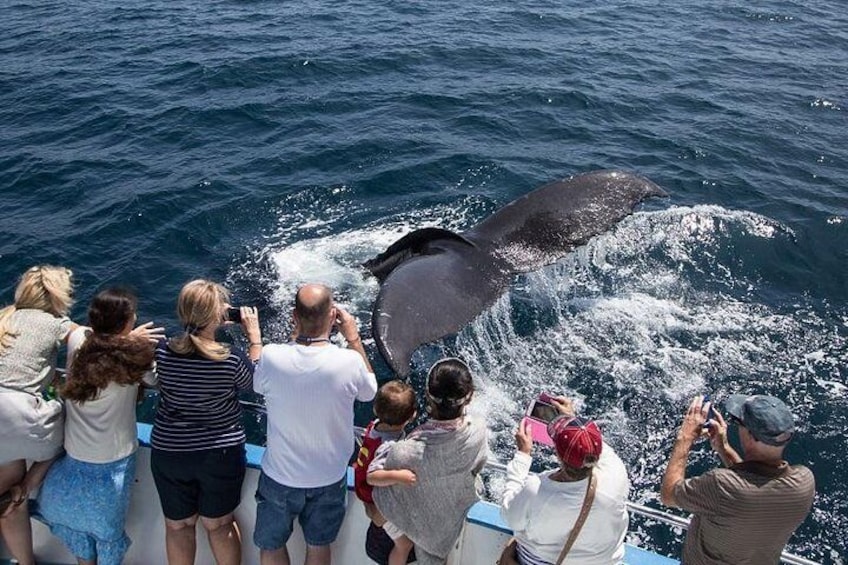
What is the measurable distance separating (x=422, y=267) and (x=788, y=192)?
400 inches

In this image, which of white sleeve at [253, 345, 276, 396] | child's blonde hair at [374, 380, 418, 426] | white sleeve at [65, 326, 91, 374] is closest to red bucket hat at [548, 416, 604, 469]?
child's blonde hair at [374, 380, 418, 426]

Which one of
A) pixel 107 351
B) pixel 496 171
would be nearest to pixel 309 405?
pixel 107 351

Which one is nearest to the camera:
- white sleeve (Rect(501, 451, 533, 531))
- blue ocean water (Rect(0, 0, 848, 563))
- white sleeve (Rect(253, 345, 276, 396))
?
white sleeve (Rect(501, 451, 533, 531))

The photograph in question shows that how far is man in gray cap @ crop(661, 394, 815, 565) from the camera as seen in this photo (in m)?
3.80

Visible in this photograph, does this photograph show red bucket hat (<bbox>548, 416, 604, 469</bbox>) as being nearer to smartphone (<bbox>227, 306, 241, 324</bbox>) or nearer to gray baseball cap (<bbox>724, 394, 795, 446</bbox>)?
gray baseball cap (<bbox>724, 394, 795, 446</bbox>)

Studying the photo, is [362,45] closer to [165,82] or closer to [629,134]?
[165,82]

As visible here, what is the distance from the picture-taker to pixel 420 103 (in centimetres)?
1820

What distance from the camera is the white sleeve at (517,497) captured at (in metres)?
4.02

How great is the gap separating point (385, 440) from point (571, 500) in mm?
1141

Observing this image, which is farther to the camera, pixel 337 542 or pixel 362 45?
pixel 362 45

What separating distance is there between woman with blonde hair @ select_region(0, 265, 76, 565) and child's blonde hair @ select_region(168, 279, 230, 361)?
86 cm

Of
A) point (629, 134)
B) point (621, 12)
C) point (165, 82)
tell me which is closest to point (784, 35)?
point (621, 12)

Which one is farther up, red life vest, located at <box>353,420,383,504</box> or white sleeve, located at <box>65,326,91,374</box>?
white sleeve, located at <box>65,326,91,374</box>

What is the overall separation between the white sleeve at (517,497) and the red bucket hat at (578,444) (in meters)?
0.38
